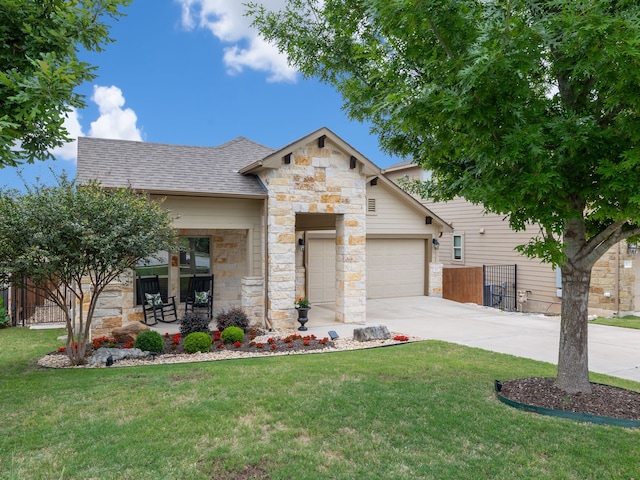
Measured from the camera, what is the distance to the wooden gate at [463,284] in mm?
15719

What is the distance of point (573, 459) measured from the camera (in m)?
3.63

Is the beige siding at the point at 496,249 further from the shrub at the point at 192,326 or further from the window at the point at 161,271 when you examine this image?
the window at the point at 161,271

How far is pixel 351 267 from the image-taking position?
10.9 m

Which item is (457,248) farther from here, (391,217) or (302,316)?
(302,316)

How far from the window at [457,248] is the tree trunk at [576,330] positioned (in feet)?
48.6

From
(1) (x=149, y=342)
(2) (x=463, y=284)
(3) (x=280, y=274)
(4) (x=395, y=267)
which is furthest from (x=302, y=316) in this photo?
(2) (x=463, y=284)

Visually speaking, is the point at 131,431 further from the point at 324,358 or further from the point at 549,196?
the point at 549,196

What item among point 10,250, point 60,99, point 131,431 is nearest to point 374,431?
point 131,431

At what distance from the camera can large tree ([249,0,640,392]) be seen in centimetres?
359

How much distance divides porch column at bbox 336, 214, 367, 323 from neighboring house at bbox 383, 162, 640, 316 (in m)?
1.83

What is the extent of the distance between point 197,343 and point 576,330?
6068 millimetres

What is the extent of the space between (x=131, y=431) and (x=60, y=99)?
10.7 ft

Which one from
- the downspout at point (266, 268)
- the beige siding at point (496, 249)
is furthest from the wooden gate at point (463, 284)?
the downspout at point (266, 268)

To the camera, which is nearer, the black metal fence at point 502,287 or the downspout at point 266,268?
the downspout at point 266,268
